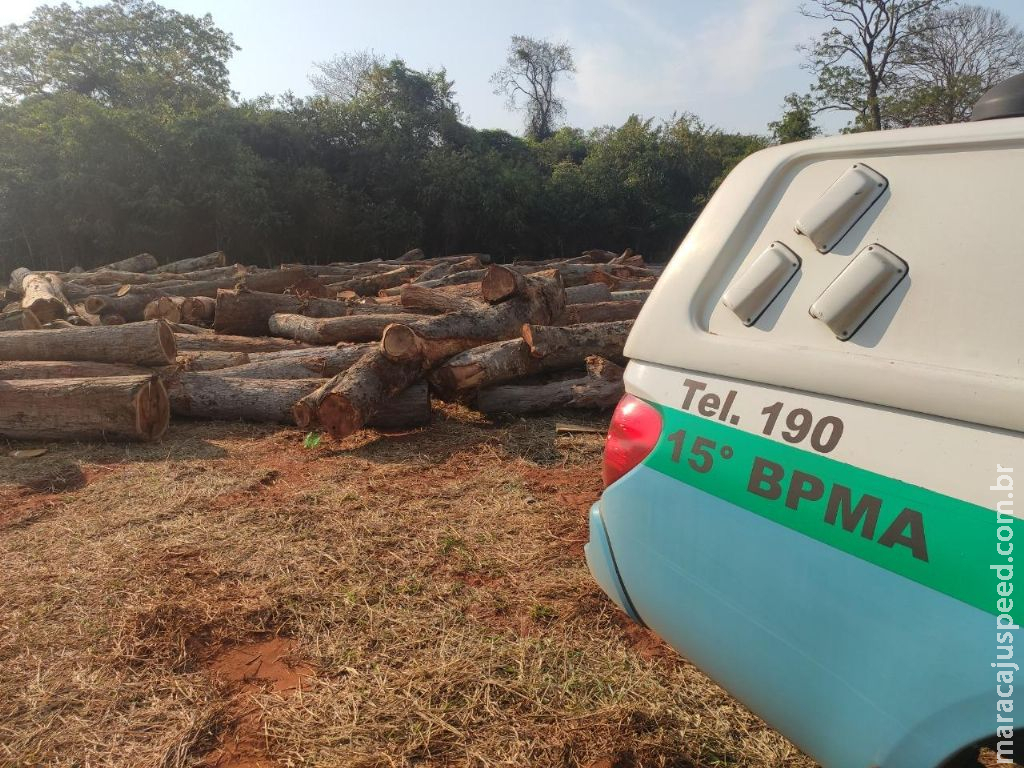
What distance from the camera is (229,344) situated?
909cm

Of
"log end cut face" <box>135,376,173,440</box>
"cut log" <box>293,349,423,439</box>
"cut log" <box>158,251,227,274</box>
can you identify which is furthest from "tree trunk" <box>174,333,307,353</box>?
"cut log" <box>158,251,227,274</box>

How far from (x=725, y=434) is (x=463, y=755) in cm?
150

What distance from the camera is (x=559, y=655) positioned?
2.74m

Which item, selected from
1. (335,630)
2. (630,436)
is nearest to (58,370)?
(335,630)

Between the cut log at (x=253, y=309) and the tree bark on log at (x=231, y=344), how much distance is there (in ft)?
2.33

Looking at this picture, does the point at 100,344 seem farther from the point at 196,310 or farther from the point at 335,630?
the point at 335,630

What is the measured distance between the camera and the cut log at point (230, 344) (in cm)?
885

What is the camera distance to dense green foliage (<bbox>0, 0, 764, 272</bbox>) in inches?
818

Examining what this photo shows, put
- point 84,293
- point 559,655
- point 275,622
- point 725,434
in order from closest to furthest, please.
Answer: point 725,434 → point 559,655 → point 275,622 → point 84,293

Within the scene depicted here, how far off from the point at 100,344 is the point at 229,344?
6.77 feet

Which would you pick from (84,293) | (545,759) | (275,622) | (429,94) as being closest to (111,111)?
(84,293)

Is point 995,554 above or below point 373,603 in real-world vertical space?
above

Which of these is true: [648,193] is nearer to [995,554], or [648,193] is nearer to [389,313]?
[389,313]

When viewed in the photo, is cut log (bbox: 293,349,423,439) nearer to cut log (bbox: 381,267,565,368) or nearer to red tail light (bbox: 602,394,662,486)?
cut log (bbox: 381,267,565,368)
